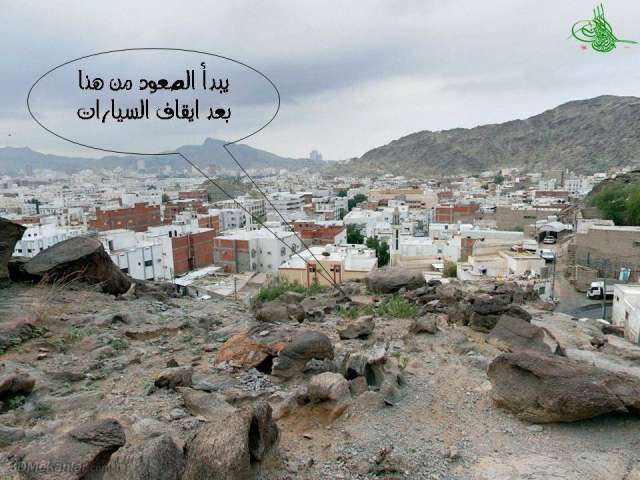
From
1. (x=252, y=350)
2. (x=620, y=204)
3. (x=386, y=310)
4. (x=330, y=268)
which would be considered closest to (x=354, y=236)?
(x=330, y=268)

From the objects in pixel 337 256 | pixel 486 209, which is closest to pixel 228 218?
pixel 486 209

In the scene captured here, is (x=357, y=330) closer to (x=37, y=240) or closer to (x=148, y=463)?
(x=148, y=463)

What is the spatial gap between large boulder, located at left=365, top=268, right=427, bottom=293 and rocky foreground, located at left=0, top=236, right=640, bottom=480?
3238 millimetres

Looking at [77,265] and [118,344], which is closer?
[118,344]

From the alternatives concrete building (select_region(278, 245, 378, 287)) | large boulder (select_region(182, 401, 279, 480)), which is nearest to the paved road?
concrete building (select_region(278, 245, 378, 287))

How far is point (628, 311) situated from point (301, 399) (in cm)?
1089

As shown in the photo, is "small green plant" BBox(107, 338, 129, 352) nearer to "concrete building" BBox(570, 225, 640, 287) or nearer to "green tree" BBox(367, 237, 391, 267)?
"concrete building" BBox(570, 225, 640, 287)

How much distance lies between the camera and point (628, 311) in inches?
463

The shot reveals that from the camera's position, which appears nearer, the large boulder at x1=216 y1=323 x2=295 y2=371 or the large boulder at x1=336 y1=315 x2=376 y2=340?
the large boulder at x1=216 y1=323 x2=295 y2=371

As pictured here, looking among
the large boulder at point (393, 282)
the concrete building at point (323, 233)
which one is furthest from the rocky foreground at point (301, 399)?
the concrete building at point (323, 233)

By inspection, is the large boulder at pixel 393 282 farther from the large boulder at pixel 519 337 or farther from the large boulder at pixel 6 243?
the large boulder at pixel 6 243

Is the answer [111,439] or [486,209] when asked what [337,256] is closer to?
[111,439]

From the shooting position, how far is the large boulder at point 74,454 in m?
2.86

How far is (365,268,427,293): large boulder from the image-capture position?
10.9 metres
